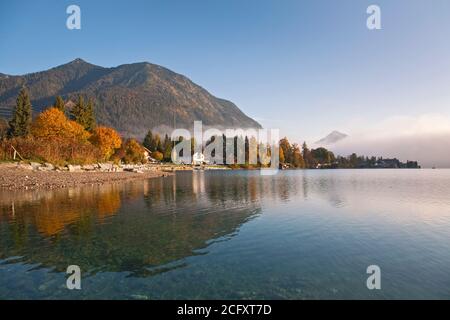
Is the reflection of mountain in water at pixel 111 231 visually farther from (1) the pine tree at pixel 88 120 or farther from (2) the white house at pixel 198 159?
(2) the white house at pixel 198 159

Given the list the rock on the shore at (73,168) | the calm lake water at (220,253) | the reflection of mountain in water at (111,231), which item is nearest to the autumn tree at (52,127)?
the rock on the shore at (73,168)

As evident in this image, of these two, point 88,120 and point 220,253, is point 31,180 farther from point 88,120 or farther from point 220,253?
point 88,120

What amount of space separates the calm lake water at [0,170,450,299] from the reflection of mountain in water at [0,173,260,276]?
6cm

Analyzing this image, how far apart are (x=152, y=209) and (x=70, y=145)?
52.8m

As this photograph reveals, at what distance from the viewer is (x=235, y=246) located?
1514 cm

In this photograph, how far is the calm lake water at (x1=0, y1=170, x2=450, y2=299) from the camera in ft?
32.6

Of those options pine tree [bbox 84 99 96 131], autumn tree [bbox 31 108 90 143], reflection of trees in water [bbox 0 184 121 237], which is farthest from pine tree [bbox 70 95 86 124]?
reflection of trees in water [bbox 0 184 121 237]

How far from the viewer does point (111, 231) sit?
17.6 meters

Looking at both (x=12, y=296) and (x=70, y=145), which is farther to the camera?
(x=70, y=145)

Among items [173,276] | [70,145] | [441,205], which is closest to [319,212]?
[441,205]

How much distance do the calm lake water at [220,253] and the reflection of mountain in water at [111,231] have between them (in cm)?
6

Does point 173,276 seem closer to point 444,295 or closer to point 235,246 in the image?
point 235,246

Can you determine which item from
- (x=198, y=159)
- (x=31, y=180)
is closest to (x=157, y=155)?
(x=198, y=159)

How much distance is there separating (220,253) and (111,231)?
788 centimetres
